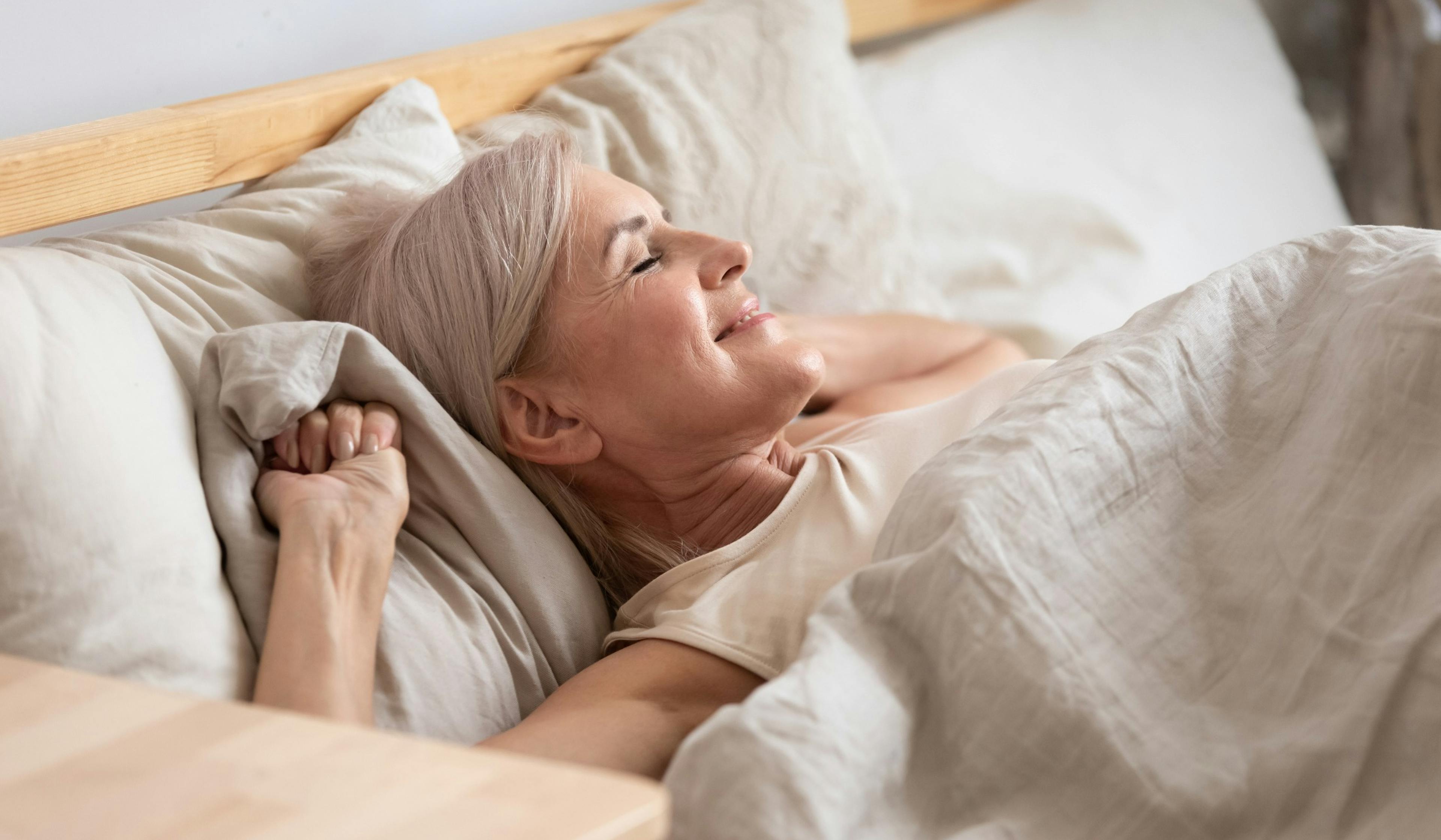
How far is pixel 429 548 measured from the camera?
0.97m

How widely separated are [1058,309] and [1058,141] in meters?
0.36

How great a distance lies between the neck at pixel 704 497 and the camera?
1151mm

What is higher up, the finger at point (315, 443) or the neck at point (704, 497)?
the finger at point (315, 443)

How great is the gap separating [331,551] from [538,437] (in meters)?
0.31

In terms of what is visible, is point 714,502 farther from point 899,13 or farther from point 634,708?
point 899,13

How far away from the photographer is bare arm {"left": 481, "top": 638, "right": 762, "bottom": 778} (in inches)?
33.0

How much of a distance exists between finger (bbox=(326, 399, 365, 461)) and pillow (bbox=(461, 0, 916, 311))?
1.68 feet

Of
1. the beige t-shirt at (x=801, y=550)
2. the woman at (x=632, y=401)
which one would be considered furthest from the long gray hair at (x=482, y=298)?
the beige t-shirt at (x=801, y=550)

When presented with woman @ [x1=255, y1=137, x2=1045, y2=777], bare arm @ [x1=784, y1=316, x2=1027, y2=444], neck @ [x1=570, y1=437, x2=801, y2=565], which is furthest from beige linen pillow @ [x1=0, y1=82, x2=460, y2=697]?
bare arm @ [x1=784, y1=316, x2=1027, y2=444]

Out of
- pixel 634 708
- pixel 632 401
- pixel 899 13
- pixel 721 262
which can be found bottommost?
pixel 634 708

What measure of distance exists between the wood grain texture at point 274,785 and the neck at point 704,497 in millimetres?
609

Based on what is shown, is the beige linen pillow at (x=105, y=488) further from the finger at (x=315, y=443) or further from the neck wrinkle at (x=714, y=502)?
the neck wrinkle at (x=714, y=502)

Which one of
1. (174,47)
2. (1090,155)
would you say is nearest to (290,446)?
(174,47)

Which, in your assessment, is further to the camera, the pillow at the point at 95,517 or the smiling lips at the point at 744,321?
the smiling lips at the point at 744,321
